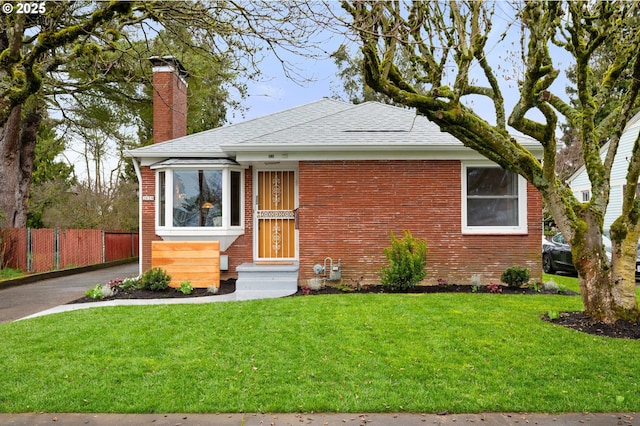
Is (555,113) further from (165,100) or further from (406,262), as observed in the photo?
(165,100)

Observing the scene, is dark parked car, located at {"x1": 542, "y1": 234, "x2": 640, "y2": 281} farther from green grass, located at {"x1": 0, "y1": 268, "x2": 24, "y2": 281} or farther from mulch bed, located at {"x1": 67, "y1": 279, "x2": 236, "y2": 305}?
green grass, located at {"x1": 0, "y1": 268, "x2": 24, "y2": 281}

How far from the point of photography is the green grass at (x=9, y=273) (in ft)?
44.3

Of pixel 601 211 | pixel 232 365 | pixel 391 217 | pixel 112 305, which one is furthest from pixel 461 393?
pixel 112 305

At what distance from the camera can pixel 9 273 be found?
1406 centimetres

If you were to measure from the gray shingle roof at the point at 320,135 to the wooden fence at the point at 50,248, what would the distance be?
737 centimetres

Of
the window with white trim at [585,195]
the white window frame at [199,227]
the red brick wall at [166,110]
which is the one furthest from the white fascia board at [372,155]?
the window with white trim at [585,195]

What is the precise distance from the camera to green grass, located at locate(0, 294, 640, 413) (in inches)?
162

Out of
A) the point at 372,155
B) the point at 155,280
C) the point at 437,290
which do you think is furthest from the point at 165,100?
the point at 437,290

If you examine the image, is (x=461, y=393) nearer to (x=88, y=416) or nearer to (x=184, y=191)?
(x=88, y=416)

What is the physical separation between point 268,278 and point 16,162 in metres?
13.1

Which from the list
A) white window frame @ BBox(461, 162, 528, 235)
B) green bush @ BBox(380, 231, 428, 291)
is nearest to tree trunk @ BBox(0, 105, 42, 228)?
green bush @ BBox(380, 231, 428, 291)

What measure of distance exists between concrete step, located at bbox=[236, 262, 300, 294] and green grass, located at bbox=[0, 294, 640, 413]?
8.14 ft

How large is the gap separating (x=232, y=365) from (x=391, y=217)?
20.1 feet

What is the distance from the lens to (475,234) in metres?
10.3
